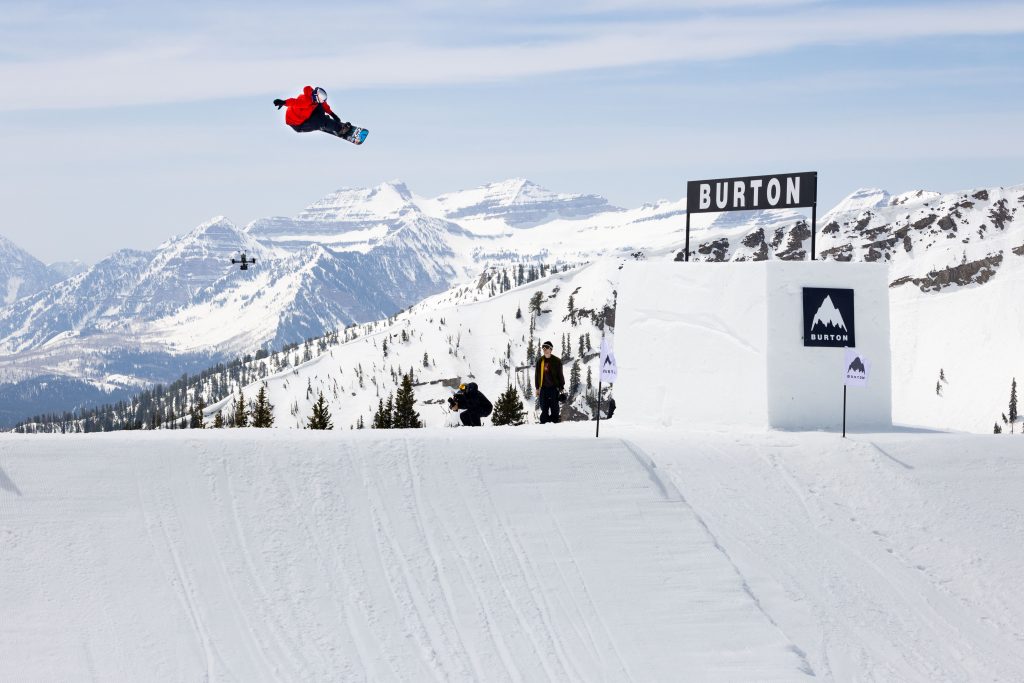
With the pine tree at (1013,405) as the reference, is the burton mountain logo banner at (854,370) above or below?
above

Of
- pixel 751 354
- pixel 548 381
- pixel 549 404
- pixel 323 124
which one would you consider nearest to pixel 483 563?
pixel 548 381

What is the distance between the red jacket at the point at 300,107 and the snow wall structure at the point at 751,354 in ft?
29.1

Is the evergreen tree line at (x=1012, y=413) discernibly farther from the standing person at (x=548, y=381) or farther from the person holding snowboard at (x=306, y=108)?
the person holding snowboard at (x=306, y=108)

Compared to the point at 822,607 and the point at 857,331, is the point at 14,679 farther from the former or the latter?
the point at 857,331

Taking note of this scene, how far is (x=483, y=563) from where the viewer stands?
16078 mm

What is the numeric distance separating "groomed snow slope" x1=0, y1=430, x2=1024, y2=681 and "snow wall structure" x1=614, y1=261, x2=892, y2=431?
3263 millimetres

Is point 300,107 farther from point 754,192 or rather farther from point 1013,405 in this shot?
point 1013,405

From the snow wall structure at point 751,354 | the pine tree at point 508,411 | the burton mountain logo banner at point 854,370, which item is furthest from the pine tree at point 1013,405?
the burton mountain logo banner at point 854,370

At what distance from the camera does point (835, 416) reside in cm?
2338

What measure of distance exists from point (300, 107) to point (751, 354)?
1103 centimetres

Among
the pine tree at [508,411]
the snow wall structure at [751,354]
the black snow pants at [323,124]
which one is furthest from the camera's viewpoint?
the pine tree at [508,411]

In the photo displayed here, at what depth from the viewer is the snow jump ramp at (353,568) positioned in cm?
1389

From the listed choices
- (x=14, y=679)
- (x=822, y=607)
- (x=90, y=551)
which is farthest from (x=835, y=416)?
(x=14, y=679)

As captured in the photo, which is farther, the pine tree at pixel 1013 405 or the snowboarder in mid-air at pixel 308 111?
the pine tree at pixel 1013 405
